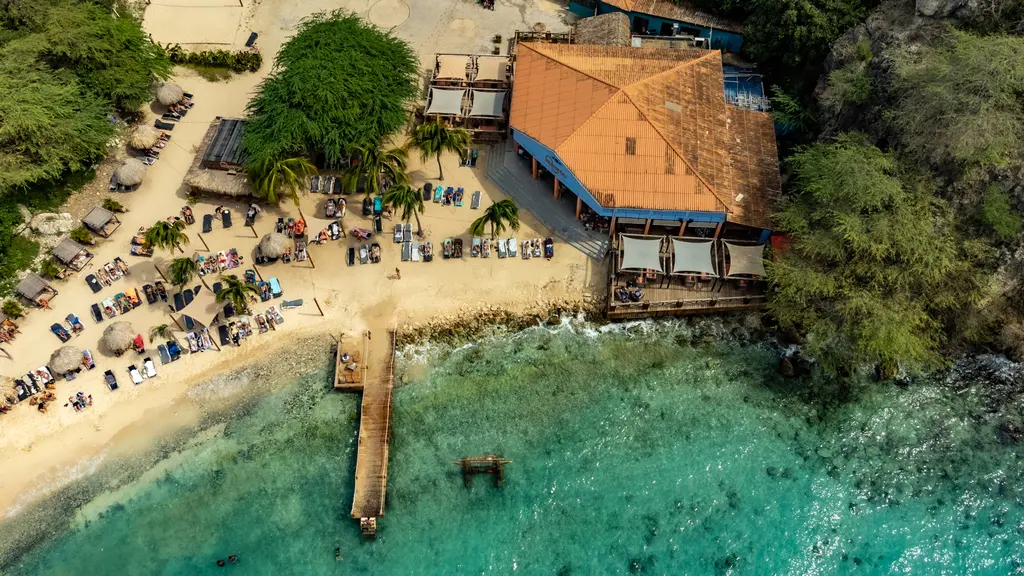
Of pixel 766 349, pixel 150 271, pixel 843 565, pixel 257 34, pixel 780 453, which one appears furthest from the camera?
pixel 257 34

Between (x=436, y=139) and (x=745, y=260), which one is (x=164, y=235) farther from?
(x=745, y=260)

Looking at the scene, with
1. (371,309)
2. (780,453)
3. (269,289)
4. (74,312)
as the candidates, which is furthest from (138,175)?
(780,453)

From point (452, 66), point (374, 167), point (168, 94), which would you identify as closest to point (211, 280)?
point (374, 167)

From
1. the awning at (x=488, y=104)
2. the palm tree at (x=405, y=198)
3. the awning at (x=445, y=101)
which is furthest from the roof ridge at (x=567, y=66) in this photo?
the palm tree at (x=405, y=198)

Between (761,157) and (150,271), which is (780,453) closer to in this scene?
(761,157)

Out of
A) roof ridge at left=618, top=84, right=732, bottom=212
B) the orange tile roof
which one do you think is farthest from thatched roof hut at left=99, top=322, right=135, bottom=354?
roof ridge at left=618, top=84, right=732, bottom=212
